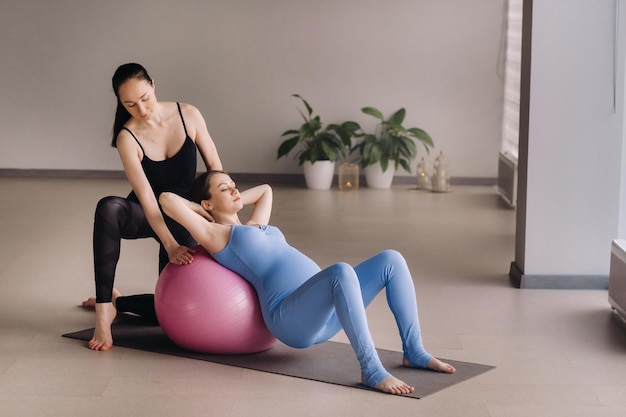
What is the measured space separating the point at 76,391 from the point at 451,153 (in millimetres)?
6070

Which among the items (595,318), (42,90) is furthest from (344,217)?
(42,90)

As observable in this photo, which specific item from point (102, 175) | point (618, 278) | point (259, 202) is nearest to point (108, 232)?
point (259, 202)

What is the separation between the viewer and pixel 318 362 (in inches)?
143

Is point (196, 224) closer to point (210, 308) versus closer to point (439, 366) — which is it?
point (210, 308)

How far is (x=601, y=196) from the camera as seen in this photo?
4.79 m

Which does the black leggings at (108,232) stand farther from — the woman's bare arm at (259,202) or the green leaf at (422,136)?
the green leaf at (422,136)

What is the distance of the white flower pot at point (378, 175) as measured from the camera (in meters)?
8.70

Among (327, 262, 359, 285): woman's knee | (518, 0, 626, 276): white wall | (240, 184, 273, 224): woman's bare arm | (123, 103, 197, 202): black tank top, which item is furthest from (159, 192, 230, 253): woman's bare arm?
(518, 0, 626, 276): white wall

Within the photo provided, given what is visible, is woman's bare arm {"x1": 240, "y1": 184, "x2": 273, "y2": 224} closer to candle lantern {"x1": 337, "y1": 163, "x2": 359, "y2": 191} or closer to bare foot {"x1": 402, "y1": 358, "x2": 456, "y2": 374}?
bare foot {"x1": 402, "y1": 358, "x2": 456, "y2": 374}

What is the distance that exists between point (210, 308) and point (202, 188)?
46cm

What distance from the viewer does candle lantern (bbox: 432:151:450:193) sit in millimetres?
8422

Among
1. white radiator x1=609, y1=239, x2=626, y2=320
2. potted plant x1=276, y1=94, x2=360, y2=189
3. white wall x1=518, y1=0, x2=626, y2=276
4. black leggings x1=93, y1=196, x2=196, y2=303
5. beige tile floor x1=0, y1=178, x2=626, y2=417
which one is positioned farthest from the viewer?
potted plant x1=276, y1=94, x2=360, y2=189

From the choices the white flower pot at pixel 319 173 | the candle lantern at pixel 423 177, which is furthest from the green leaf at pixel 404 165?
the white flower pot at pixel 319 173

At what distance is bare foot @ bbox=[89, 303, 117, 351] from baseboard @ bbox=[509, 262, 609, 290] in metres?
2.06
